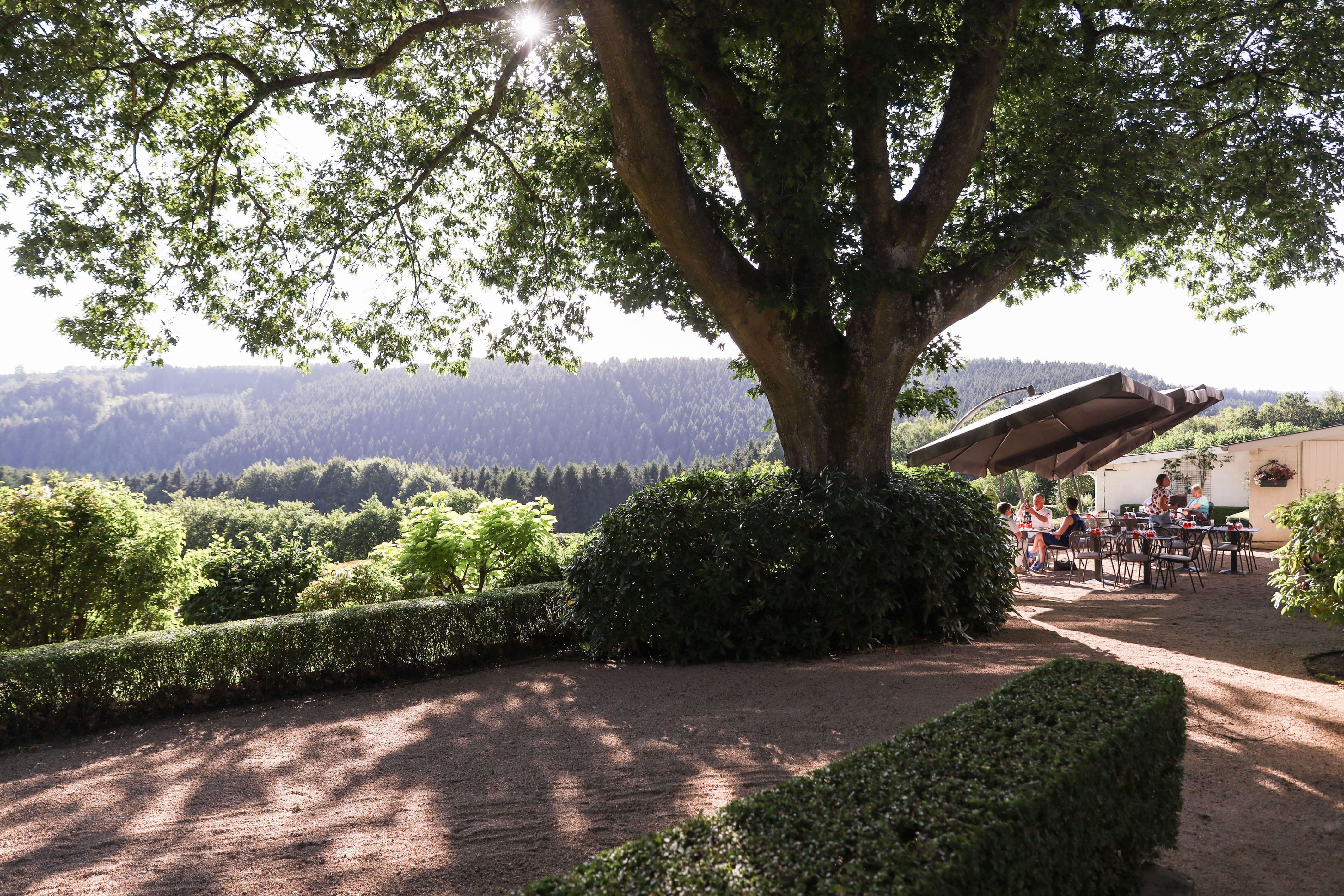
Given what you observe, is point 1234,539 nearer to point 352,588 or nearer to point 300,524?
point 352,588

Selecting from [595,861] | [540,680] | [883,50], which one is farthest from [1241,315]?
[595,861]

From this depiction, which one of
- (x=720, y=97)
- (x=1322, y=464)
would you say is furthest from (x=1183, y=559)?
(x=1322, y=464)

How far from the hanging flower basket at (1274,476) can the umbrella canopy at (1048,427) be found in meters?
7.20

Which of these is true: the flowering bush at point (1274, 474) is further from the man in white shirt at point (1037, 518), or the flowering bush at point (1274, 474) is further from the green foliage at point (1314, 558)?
the green foliage at point (1314, 558)

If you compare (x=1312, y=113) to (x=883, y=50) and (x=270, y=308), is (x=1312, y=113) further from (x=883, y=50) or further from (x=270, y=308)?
(x=270, y=308)

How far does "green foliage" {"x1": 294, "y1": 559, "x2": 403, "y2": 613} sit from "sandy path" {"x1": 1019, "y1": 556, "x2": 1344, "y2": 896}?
22.8 feet

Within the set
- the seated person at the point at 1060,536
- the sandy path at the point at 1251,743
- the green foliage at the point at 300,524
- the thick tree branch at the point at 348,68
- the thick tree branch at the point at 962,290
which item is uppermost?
the thick tree branch at the point at 348,68

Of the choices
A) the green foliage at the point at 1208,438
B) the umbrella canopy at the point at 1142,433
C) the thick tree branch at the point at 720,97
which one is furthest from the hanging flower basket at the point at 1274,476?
the thick tree branch at the point at 720,97

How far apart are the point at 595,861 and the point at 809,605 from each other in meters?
4.80

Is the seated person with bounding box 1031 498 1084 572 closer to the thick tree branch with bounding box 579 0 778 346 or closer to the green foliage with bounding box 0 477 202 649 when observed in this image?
the thick tree branch with bounding box 579 0 778 346

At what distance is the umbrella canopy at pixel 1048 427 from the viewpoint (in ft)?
32.4

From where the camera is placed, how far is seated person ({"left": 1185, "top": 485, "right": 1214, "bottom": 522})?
514 inches

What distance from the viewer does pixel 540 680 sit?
6.21 m

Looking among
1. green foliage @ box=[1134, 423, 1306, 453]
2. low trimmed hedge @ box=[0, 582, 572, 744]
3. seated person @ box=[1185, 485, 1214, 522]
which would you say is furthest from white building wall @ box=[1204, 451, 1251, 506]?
low trimmed hedge @ box=[0, 582, 572, 744]
